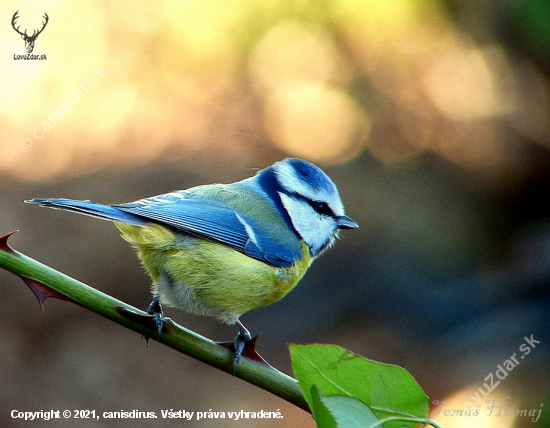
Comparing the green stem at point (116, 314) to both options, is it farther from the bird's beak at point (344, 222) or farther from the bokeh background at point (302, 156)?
the bokeh background at point (302, 156)

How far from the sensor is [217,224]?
135 centimetres

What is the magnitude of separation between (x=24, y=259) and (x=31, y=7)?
202 cm

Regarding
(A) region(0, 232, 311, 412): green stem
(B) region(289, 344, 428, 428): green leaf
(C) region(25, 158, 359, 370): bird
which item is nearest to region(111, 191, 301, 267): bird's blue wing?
(C) region(25, 158, 359, 370): bird

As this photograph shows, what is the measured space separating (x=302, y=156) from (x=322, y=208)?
1.34 m

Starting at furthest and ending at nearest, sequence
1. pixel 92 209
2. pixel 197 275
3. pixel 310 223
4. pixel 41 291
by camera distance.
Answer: pixel 310 223
pixel 197 275
pixel 92 209
pixel 41 291

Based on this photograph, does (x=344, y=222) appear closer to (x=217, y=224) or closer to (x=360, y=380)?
(x=217, y=224)

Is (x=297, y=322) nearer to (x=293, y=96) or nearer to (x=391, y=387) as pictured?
(x=293, y=96)

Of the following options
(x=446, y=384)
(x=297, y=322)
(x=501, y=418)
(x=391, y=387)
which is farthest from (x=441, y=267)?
(x=391, y=387)

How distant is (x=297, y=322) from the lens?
2.58 m

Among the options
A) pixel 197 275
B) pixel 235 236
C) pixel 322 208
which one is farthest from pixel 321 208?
pixel 197 275

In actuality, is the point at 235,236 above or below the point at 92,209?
below

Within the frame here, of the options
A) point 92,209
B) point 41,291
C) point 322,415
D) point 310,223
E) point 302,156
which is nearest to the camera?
point 322,415

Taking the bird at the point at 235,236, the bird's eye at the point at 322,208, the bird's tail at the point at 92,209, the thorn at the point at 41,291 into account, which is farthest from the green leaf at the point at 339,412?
the bird's eye at the point at 322,208

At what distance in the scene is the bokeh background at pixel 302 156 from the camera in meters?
2.39
